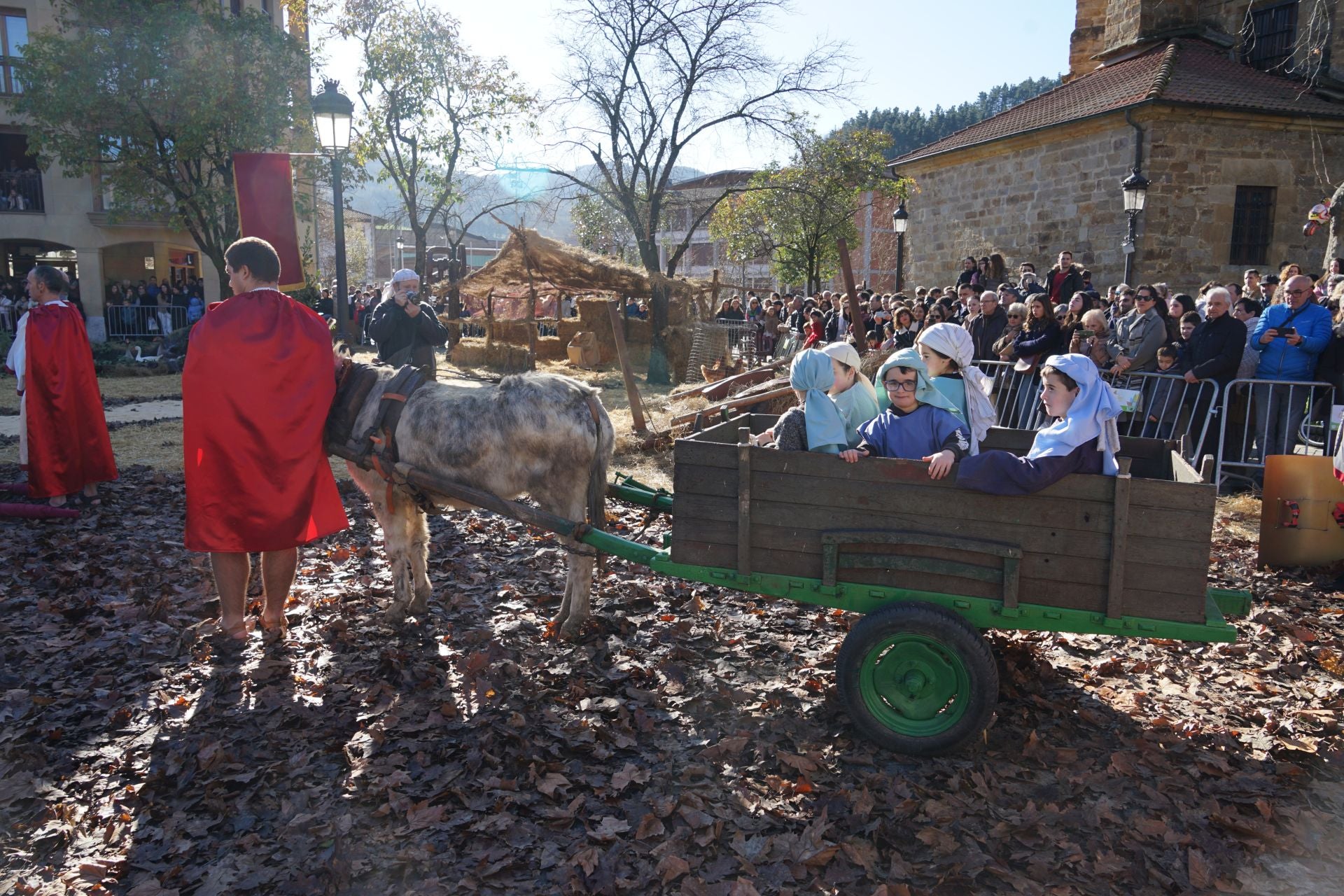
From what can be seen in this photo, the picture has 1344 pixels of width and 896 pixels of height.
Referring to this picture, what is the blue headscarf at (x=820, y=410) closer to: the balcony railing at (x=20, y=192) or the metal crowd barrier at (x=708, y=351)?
the metal crowd barrier at (x=708, y=351)

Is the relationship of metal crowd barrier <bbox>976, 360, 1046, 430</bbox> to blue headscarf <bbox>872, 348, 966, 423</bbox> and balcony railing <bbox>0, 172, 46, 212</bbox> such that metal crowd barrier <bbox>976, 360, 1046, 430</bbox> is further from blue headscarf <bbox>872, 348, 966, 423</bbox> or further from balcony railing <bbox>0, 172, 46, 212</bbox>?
balcony railing <bbox>0, 172, 46, 212</bbox>

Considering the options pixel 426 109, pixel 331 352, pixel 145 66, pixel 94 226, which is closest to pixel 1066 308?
pixel 331 352

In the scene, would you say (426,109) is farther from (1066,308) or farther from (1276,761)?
(1276,761)

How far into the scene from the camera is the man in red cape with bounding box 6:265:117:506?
24.8 feet

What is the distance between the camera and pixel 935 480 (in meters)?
3.73

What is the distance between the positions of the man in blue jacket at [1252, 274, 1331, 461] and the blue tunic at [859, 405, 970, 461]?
6050mm

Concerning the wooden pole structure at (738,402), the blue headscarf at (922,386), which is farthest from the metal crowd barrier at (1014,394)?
the blue headscarf at (922,386)

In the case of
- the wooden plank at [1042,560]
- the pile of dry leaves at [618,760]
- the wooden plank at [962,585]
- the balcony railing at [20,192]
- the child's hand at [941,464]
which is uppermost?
the balcony railing at [20,192]

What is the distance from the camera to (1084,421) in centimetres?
383

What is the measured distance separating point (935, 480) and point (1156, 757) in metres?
1.64

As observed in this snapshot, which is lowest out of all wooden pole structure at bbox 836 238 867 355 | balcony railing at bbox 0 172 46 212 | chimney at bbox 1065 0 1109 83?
wooden pole structure at bbox 836 238 867 355

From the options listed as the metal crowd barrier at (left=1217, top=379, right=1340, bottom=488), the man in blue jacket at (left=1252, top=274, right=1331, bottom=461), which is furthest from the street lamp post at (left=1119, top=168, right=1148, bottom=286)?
the metal crowd barrier at (left=1217, top=379, right=1340, bottom=488)

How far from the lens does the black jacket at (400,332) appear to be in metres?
7.75

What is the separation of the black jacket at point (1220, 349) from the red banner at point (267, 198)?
9.27 meters
